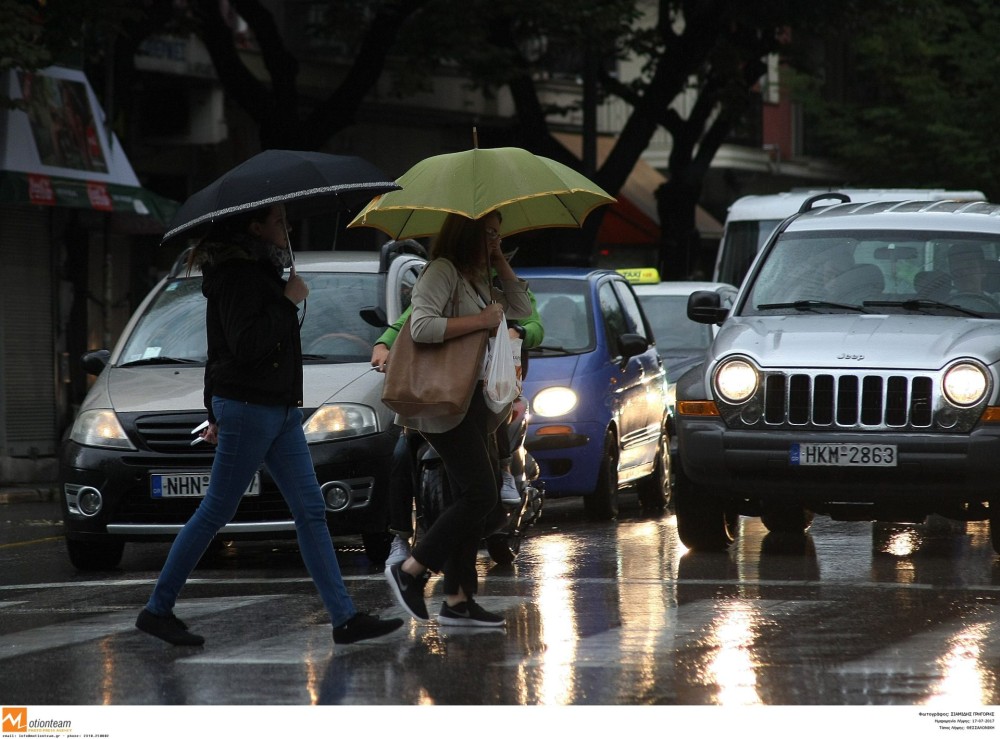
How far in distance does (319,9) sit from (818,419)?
2035cm

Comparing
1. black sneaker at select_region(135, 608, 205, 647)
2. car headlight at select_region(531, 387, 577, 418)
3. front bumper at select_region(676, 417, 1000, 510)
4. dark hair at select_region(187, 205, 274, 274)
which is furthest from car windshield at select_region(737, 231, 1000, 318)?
black sneaker at select_region(135, 608, 205, 647)

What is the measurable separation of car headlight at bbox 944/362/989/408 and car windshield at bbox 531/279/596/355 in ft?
13.3

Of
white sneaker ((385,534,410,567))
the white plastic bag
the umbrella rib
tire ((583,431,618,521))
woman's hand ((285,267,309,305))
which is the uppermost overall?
the umbrella rib

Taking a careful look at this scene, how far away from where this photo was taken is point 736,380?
10711 millimetres

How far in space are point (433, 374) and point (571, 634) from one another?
115 cm

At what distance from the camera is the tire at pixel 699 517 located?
11.3 metres

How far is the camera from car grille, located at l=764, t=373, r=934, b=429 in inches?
408

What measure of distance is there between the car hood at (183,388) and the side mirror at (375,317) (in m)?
0.48

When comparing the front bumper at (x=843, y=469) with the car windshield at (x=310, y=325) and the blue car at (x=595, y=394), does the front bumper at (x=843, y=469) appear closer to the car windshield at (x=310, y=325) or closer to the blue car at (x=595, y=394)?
the car windshield at (x=310, y=325)

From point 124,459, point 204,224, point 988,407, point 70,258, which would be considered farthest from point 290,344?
point 70,258

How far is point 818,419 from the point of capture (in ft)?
34.6

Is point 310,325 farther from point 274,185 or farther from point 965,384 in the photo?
point 274,185
